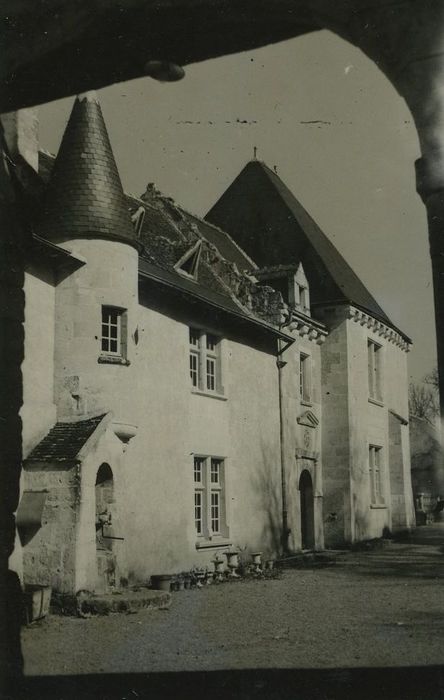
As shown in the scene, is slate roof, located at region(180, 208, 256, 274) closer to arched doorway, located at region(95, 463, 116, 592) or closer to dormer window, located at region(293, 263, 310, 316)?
dormer window, located at region(293, 263, 310, 316)

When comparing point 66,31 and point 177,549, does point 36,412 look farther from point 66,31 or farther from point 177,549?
point 66,31

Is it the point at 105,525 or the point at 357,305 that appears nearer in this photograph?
the point at 105,525

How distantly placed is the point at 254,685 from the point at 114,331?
791cm

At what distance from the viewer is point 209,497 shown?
17188 mm

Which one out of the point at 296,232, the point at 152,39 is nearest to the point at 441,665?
the point at 152,39

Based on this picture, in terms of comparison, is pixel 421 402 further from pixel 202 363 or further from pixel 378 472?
pixel 202 363

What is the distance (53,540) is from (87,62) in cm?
807

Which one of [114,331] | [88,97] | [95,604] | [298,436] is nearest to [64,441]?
[114,331]

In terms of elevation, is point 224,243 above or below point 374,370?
above

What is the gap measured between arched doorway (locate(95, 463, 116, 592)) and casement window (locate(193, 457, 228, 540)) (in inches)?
158

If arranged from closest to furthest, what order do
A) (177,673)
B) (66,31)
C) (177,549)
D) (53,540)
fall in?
1. (66,31)
2. (177,673)
3. (53,540)
4. (177,549)

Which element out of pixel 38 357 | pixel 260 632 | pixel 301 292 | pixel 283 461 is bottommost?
pixel 260 632

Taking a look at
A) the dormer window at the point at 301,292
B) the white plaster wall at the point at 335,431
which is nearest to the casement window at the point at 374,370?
the white plaster wall at the point at 335,431

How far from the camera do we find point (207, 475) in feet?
56.4
